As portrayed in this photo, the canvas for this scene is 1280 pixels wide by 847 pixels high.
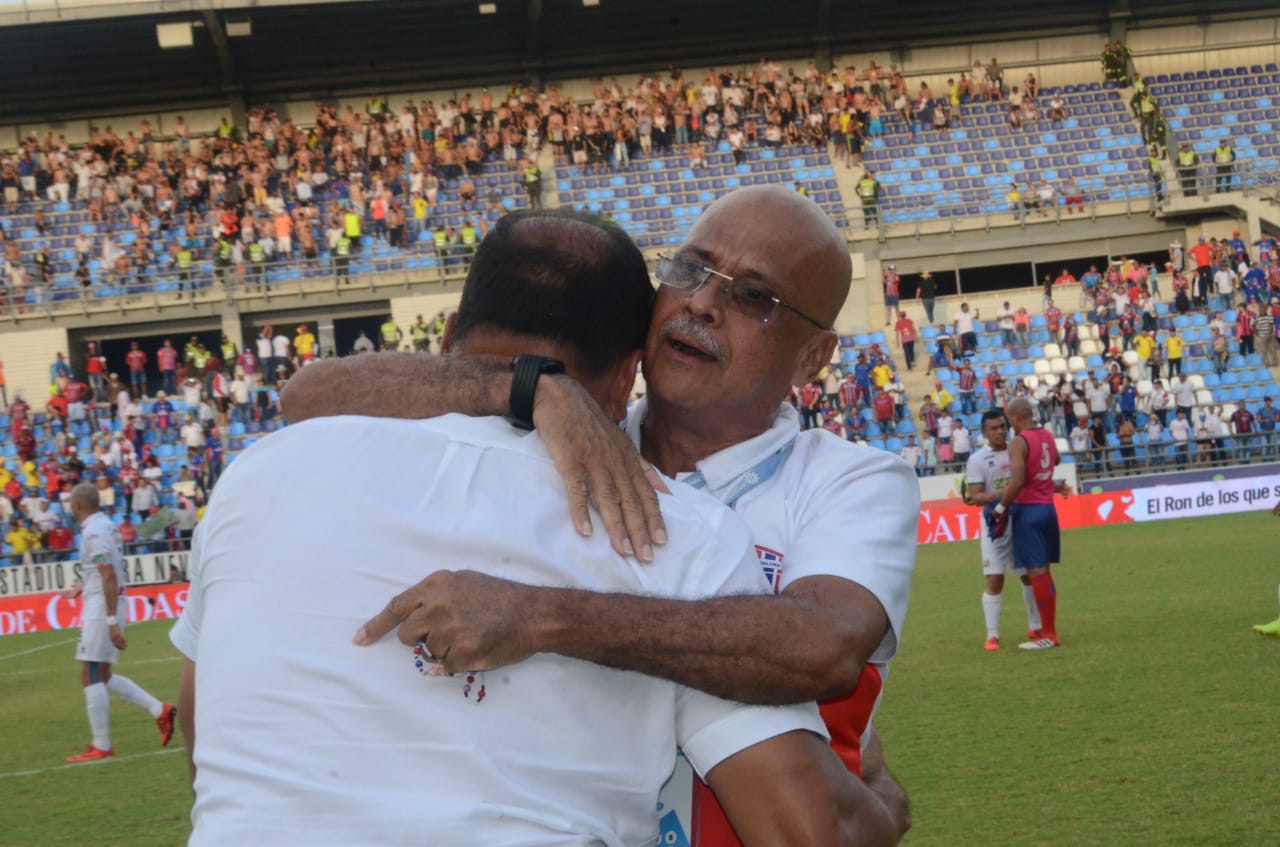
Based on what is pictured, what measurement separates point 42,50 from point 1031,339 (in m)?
25.5

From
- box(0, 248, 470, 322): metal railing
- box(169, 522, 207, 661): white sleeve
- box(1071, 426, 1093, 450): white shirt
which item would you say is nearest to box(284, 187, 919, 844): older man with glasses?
box(169, 522, 207, 661): white sleeve

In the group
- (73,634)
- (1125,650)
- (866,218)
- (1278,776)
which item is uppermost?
(866,218)

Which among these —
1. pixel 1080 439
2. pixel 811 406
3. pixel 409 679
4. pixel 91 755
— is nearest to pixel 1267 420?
pixel 1080 439

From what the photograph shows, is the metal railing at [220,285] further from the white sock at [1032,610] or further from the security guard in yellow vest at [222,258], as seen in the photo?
the white sock at [1032,610]

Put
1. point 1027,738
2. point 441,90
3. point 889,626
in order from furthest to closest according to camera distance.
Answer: point 441,90, point 1027,738, point 889,626

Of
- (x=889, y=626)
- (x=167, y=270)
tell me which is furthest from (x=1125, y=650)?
(x=167, y=270)

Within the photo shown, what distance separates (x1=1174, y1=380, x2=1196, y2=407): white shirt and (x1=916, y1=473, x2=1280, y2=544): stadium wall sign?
366 cm

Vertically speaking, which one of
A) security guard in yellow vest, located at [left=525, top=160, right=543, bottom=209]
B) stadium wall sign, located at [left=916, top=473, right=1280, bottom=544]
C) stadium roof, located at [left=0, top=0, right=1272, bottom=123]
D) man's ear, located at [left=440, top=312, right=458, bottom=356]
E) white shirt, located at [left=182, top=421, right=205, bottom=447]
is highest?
stadium roof, located at [left=0, top=0, right=1272, bottom=123]

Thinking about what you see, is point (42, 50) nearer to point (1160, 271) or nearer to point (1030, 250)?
point (1030, 250)

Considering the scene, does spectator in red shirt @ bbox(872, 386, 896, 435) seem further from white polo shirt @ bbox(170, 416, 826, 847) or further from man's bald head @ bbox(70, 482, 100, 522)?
white polo shirt @ bbox(170, 416, 826, 847)

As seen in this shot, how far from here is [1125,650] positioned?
464 inches

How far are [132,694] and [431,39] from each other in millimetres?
28823

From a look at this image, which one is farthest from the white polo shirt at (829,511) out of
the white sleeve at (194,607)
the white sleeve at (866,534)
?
the white sleeve at (194,607)

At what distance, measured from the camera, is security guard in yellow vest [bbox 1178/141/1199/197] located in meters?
34.8
